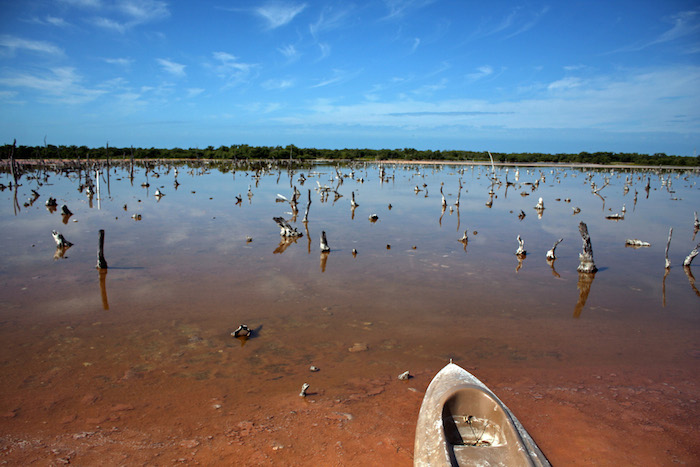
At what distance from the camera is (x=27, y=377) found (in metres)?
7.00

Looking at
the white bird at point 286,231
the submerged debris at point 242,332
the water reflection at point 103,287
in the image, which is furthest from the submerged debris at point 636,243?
the water reflection at point 103,287

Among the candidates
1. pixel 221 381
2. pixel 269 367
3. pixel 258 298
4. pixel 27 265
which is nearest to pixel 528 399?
pixel 269 367

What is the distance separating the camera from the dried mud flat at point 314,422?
210 inches

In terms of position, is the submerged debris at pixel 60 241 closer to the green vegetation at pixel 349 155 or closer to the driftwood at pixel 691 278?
the driftwood at pixel 691 278

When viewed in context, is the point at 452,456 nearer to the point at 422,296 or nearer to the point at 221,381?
the point at 221,381

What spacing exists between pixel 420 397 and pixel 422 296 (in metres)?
4.71

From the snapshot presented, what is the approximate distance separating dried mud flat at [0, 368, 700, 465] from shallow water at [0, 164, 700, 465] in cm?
3

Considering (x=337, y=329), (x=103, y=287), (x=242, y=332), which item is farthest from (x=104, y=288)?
(x=337, y=329)

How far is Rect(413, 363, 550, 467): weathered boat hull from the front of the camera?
4676 millimetres

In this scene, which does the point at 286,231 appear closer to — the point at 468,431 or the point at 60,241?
the point at 60,241

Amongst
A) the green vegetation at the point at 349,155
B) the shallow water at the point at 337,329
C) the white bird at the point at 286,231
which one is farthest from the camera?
the green vegetation at the point at 349,155

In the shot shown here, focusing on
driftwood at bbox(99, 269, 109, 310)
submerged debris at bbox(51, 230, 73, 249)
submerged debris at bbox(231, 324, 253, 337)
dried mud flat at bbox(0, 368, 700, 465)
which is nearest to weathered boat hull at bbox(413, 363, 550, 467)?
dried mud flat at bbox(0, 368, 700, 465)

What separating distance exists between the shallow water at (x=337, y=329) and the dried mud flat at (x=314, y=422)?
33 mm

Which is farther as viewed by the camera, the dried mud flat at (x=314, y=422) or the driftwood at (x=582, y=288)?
Result: the driftwood at (x=582, y=288)
